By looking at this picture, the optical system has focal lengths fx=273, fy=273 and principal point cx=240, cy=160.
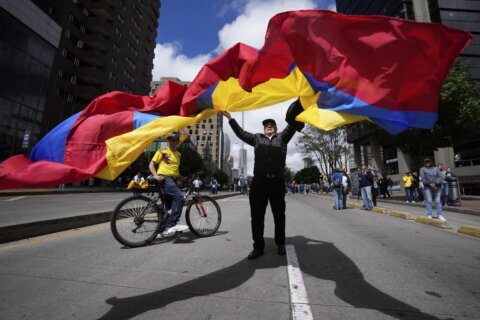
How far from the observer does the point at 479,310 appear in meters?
2.33

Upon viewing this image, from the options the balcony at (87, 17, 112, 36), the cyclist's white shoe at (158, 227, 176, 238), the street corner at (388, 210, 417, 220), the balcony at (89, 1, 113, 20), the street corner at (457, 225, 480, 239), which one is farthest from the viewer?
the balcony at (89, 1, 113, 20)

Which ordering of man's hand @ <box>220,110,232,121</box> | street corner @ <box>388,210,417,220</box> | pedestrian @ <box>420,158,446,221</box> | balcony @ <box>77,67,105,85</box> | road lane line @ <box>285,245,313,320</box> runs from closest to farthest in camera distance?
road lane line @ <box>285,245,313,320</box>
man's hand @ <box>220,110,232,121</box>
pedestrian @ <box>420,158,446,221</box>
street corner @ <box>388,210,417,220</box>
balcony @ <box>77,67,105,85</box>

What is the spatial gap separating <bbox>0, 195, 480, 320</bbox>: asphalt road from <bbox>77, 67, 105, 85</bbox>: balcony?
42.5 m

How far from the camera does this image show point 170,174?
4.94 m

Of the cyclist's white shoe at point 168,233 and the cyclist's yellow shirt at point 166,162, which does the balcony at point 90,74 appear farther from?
the cyclist's white shoe at point 168,233

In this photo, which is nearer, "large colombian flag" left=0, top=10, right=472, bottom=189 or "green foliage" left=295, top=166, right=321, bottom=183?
"large colombian flag" left=0, top=10, right=472, bottom=189

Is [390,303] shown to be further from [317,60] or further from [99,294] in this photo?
[99,294]

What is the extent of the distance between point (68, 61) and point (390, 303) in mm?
46720

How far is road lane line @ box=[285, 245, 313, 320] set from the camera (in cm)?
221

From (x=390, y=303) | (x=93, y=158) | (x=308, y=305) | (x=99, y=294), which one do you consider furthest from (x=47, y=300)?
(x=390, y=303)

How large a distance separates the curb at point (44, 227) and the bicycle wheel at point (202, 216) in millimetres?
2925

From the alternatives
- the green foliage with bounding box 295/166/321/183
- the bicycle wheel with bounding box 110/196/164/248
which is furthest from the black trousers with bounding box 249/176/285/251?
the green foliage with bounding box 295/166/321/183

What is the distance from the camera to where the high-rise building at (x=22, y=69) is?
23578 mm

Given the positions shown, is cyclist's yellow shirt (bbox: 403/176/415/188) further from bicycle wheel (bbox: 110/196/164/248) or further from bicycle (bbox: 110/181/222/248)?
bicycle wheel (bbox: 110/196/164/248)
